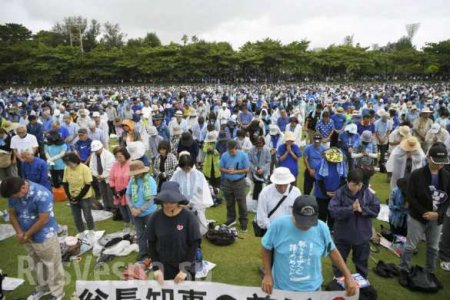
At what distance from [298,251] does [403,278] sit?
8.18ft

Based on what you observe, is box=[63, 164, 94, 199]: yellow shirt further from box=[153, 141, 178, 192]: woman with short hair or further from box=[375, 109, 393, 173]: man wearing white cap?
box=[375, 109, 393, 173]: man wearing white cap

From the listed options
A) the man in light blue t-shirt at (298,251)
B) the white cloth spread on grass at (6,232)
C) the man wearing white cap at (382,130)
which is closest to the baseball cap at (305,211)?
the man in light blue t-shirt at (298,251)

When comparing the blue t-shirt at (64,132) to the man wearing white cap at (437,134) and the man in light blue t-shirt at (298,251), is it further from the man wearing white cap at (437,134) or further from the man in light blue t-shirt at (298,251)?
the man wearing white cap at (437,134)

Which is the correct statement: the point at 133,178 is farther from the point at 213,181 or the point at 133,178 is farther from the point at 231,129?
the point at 231,129

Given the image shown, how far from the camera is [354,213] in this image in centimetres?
405

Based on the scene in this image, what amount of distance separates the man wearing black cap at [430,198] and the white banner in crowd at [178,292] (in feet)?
5.45

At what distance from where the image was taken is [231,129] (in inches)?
376

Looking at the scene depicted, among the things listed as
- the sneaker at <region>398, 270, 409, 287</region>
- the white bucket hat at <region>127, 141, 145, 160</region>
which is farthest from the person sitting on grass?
the white bucket hat at <region>127, 141, 145, 160</region>

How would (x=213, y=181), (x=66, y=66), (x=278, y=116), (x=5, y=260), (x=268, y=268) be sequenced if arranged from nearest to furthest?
(x=268, y=268), (x=5, y=260), (x=213, y=181), (x=278, y=116), (x=66, y=66)

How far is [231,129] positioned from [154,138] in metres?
2.38

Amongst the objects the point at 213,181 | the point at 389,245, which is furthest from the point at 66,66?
the point at 389,245

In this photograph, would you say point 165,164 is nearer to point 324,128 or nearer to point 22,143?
point 22,143

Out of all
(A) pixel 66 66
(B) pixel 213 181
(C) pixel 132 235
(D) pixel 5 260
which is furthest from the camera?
(A) pixel 66 66

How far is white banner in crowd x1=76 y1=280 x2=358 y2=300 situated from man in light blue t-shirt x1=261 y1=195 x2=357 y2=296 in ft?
0.43
